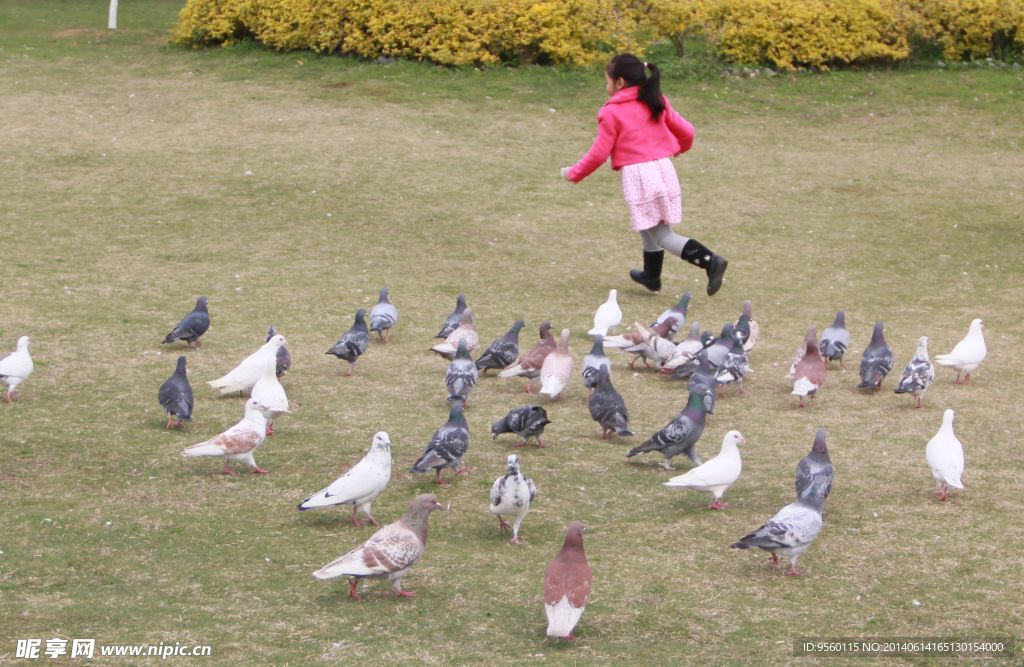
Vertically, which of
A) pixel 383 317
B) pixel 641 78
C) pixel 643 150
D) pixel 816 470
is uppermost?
pixel 641 78

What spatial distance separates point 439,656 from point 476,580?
768 mm

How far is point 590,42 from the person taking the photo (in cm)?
1888

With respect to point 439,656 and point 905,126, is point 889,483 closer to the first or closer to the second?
point 439,656

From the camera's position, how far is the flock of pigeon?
576cm

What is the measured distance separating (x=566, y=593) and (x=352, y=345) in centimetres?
409

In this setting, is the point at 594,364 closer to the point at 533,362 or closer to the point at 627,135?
the point at 533,362

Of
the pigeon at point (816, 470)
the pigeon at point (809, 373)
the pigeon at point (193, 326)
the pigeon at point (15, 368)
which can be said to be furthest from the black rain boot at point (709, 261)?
the pigeon at point (15, 368)

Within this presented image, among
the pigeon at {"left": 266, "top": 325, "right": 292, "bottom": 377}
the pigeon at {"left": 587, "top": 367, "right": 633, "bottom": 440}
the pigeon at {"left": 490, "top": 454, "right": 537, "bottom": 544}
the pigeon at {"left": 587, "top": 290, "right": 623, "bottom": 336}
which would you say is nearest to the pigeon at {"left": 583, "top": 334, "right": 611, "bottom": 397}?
the pigeon at {"left": 587, "top": 367, "right": 633, "bottom": 440}

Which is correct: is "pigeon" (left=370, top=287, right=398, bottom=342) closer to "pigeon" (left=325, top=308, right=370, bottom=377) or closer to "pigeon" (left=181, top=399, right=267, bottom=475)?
"pigeon" (left=325, top=308, right=370, bottom=377)

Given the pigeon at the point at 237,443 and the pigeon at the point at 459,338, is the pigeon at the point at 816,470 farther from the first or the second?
the pigeon at the point at 459,338

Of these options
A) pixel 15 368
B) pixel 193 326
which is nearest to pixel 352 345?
pixel 193 326

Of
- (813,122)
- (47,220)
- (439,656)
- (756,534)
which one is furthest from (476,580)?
(813,122)

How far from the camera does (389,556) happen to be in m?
5.66

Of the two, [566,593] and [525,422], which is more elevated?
[566,593]
